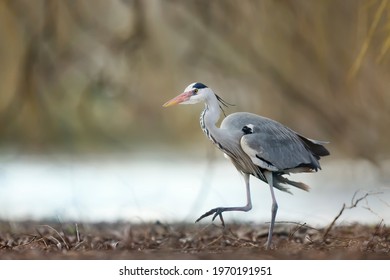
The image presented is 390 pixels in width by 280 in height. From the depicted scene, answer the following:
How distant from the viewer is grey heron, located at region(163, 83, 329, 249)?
2766mm

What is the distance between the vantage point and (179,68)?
345 centimetres

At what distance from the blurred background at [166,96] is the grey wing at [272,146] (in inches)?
21.3

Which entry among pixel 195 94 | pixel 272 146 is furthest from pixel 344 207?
pixel 195 94

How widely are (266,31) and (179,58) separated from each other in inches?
16.4

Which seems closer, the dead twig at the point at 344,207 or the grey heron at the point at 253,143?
the grey heron at the point at 253,143

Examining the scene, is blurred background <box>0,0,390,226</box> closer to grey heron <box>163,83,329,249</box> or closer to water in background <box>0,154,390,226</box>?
water in background <box>0,154,390,226</box>

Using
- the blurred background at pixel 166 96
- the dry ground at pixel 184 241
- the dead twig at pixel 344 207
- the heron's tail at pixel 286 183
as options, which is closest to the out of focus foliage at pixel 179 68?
the blurred background at pixel 166 96

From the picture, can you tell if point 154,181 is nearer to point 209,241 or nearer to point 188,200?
point 188,200

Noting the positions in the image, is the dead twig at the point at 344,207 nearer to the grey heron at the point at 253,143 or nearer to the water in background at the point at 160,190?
the water in background at the point at 160,190

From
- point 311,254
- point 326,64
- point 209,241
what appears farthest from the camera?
point 326,64

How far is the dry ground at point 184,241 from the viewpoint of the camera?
9.32 ft

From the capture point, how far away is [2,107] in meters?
3.46
